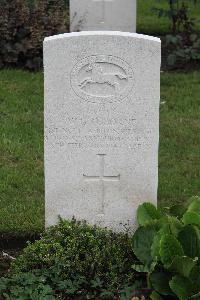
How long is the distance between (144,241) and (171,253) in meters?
0.33

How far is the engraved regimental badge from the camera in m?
4.76

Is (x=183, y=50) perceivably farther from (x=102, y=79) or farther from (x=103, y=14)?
(x=102, y=79)

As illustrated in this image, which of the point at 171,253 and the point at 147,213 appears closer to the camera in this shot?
the point at 171,253

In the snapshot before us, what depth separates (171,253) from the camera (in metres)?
4.38

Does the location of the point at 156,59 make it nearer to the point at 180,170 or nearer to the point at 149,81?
the point at 149,81

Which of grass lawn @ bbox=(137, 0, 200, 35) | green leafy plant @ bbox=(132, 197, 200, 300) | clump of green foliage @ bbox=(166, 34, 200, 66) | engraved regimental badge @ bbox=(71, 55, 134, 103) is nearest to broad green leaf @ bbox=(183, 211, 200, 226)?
green leafy plant @ bbox=(132, 197, 200, 300)

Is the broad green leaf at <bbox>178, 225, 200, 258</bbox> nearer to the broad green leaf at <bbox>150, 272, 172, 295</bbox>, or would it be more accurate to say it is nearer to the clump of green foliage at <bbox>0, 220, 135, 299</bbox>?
the broad green leaf at <bbox>150, 272, 172, 295</bbox>

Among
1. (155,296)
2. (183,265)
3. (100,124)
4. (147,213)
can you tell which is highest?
(100,124)

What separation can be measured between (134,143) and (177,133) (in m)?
2.72

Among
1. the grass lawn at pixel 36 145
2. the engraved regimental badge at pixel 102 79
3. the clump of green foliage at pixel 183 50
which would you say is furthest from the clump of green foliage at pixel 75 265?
the clump of green foliage at pixel 183 50

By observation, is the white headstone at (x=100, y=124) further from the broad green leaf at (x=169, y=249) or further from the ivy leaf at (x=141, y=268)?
the broad green leaf at (x=169, y=249)

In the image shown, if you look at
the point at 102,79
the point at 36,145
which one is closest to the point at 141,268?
the point at 102,79

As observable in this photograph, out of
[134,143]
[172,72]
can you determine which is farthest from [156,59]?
[172,72]

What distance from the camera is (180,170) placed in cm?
664
